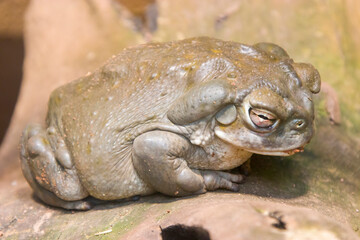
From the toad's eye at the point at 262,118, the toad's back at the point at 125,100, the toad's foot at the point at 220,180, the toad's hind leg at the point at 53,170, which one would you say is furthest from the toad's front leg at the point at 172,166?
the toad's hind leg at the point at 53,170

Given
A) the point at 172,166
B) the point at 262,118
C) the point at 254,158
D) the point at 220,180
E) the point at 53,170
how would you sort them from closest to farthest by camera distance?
the point at 262,118 < the point at 172,166 < the point at 220,180 < the point at 53,170 < the point at 254,158

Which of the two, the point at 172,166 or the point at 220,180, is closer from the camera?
the point at 172,166

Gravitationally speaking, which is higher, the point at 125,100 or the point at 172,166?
the point at 125,100

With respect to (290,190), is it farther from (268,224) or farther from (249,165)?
(268,224)

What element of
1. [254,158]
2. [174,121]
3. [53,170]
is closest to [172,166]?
[174,121]

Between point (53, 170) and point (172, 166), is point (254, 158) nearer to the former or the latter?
point (172, 166)

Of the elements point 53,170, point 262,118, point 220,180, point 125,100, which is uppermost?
point 125,100
